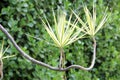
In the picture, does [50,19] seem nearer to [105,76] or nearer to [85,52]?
[85,52]

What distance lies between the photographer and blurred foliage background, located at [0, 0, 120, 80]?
8.34 ft

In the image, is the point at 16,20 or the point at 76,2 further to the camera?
the point at 76,2

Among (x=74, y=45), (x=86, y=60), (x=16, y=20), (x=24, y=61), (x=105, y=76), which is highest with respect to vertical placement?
(x=16, y=20)

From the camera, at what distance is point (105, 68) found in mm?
3369

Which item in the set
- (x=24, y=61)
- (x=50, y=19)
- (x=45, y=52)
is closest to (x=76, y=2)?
(x=50, y=19)

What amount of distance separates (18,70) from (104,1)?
1577mm

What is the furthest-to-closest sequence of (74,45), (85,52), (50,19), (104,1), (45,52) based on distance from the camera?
1. (104,1)
2. (85,52)
3. (74,45)
4. (50,19)
5. (45,52)

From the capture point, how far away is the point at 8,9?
2.50 metres

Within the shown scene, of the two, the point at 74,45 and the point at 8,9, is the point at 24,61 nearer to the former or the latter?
the point at 8,9

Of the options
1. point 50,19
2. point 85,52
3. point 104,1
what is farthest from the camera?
point 104,1

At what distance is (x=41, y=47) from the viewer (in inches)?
104

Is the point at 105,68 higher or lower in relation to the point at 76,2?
lower

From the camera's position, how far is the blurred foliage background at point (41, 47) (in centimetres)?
254

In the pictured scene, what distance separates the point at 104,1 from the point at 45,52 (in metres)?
1.31
